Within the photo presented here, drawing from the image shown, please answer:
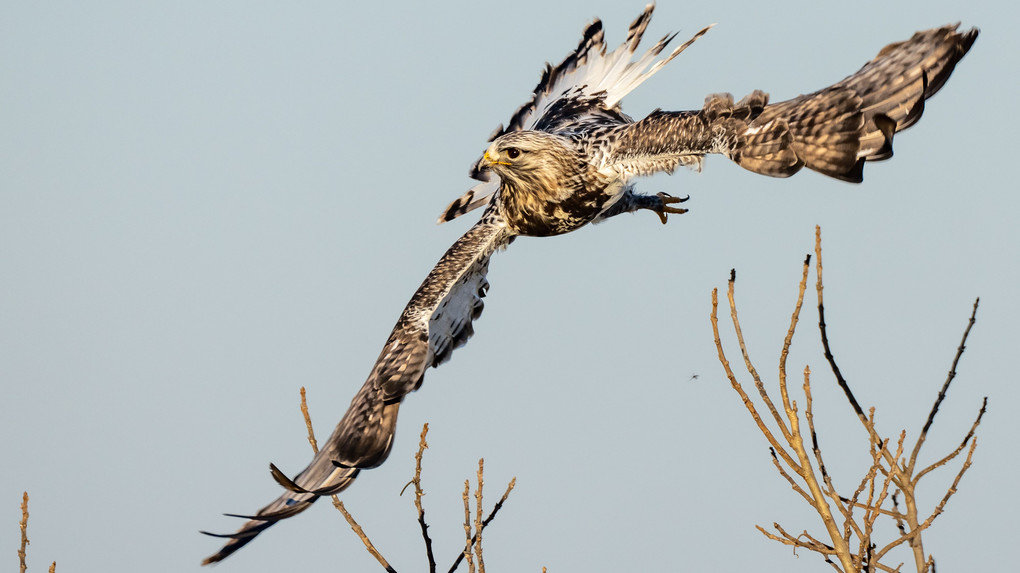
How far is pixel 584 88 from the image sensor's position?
11.5 meters

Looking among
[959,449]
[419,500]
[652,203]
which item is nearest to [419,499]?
[419,500]

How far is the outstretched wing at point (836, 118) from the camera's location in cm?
578

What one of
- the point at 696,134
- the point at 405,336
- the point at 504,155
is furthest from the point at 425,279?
the point at 696,134

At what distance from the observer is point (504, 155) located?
9.07m

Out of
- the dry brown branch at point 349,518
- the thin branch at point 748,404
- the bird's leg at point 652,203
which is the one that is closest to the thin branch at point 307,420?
the dry brown branch at point 349,518

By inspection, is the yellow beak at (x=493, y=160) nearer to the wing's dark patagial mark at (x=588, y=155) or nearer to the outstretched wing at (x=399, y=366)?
the wing's dark patagial mark at (x=588, y=155)

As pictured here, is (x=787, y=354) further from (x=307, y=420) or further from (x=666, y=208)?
(x=666, y=208)

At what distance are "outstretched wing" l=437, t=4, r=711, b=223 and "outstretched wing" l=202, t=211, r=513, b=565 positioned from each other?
4.61 feet

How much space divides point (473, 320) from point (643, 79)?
343 cm

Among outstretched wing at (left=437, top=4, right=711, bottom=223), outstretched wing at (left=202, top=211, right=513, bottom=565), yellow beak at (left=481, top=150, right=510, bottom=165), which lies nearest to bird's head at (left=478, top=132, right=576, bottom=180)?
yellow beak at (left=481, top=150, right=510, bottom=165)

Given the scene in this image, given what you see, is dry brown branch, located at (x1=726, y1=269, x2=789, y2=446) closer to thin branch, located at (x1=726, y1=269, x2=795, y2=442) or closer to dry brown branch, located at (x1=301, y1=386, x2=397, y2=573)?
thin branch, located at (x1=726, y1=269, x2=795, y2=442)

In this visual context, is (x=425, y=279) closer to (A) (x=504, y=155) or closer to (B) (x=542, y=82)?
(A) (x=504, y=155)

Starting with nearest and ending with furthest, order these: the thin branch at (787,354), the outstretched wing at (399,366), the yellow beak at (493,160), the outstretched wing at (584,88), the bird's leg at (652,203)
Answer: the thin branch at (787,354)
the outstretched wing at (399,366)
the yellow beak at (493,160)
the bird's leg at (652,203)
the outstretched wing at (584,88)

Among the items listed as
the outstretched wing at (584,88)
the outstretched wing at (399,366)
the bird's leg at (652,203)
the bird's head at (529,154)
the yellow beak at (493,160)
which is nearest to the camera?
the outstretched wing at (399,366)
